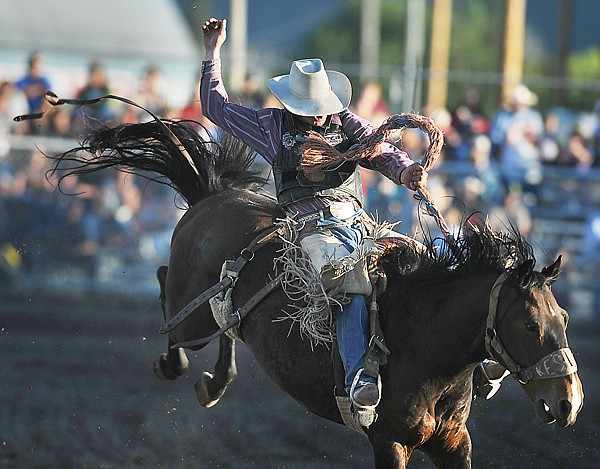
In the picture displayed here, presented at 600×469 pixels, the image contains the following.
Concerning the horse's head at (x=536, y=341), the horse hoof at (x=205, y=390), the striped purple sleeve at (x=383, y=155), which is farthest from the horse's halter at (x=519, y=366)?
the horse hoof at (x=205, y=390)

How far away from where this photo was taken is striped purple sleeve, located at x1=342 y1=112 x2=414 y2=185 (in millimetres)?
4898

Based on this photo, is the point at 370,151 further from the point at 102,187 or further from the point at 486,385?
the point at 102,187

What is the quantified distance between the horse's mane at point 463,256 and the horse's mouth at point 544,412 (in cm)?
54

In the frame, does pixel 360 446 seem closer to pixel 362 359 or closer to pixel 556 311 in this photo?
pixel 362 359

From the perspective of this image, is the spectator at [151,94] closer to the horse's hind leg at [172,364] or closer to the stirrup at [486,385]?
the horse's hind leg at [172,364]

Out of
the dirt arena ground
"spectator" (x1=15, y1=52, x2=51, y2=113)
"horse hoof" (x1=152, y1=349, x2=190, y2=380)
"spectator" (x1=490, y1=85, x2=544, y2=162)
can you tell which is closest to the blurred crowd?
"spectator" (x1=15, y1=52, x2=51, y2=113)

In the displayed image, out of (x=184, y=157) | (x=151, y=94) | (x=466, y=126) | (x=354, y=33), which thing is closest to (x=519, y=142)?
(x=466, y=126)

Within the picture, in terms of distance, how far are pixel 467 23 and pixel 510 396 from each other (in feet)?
123

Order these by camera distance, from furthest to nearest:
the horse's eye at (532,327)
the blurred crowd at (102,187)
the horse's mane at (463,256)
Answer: the blurred crowd at (102,187) → the horse's mane at (463,256) → the horse's eye at (532,327)

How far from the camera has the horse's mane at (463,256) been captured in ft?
14.8

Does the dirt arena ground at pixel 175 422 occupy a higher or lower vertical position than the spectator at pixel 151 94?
lower

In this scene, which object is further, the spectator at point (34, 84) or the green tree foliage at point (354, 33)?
the green tree foliage at point (354, 33)

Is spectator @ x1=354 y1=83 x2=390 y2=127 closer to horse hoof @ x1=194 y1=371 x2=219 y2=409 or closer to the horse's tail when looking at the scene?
the horse's tail

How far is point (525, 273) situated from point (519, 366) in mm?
350
